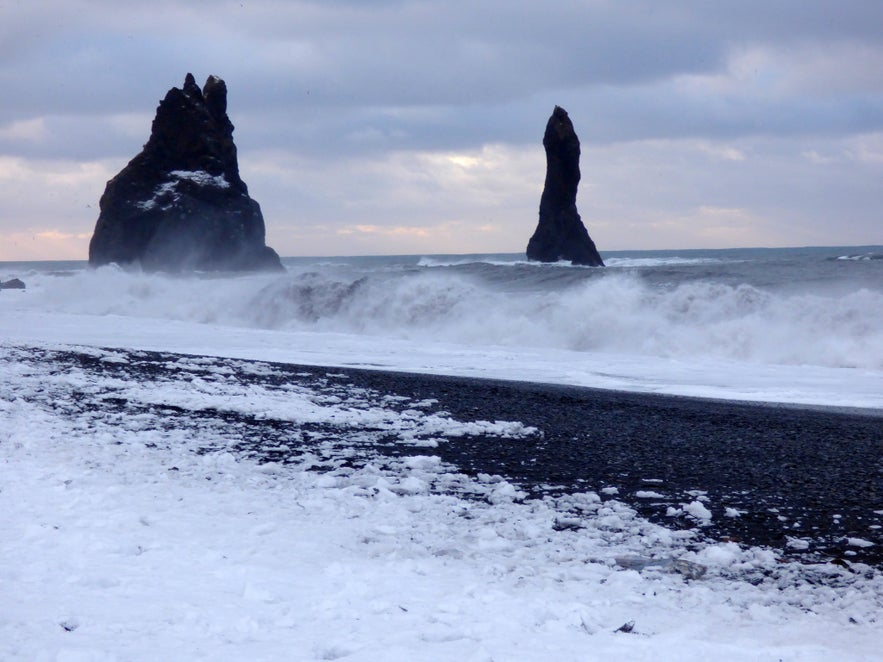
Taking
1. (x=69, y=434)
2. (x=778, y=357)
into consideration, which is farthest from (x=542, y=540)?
(x=778, y=357)

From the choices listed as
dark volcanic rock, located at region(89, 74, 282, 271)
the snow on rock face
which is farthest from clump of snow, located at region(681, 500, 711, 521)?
dark volcanic rock, located at region(89, 74, 282, 271)

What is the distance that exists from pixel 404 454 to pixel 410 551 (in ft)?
7.95

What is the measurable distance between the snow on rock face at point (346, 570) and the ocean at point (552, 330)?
7066 mm

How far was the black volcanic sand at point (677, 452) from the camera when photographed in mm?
5352

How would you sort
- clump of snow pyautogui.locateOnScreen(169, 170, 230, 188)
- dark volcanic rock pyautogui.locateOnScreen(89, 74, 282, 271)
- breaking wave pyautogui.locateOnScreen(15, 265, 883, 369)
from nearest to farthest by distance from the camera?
breaking wave pyautogui.locateOnScreen(15, 265, 883, 369), dark volcanic rock pyautogui.locateOnScreen(89, 74, 282, 271), clump of snow pyautogui.locateOnScreen(169, 170, 230, 188)

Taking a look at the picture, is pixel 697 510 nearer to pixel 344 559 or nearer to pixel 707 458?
pixel 707 458

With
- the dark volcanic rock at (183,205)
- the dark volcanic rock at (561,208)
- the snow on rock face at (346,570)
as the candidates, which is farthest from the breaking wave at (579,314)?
the dark volcanic rock at (561,208)

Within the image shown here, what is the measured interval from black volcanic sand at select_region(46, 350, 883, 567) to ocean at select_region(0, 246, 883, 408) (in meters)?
2.22

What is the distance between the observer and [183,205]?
59.5 meters

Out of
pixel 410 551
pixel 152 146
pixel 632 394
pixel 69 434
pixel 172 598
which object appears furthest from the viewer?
pixel 152 146

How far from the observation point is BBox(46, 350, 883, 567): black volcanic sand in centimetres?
535

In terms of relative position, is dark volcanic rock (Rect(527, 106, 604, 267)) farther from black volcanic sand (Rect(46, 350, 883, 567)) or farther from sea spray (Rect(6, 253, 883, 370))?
black volcanic sand (Rect(46, 350, 883, 567))

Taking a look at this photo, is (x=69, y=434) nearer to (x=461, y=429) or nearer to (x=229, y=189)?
(x=461, y=429)

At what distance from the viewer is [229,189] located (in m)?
61.6
